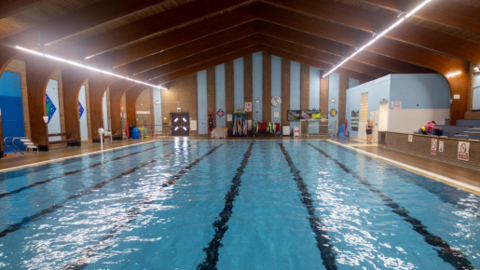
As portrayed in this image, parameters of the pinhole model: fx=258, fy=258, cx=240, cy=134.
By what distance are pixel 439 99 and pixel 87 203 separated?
15.4m

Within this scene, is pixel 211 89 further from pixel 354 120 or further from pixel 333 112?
pixel 354 120

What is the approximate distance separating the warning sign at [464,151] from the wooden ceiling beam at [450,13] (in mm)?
3585

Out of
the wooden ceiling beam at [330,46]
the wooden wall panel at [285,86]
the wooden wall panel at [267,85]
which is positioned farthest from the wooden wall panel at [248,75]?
the wooden ceiling beam at [330,46]

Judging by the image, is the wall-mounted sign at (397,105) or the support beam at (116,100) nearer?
the wall-mounted sign at (397,105)

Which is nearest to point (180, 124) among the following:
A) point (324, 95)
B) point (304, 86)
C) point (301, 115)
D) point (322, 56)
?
point (301, 115)

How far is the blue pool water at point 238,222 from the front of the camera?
2.66m

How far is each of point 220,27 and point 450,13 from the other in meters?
8.65

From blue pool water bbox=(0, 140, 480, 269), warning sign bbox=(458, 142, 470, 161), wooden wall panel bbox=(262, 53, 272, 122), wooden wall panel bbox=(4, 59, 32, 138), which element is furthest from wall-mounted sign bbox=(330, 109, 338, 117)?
wooden wall panel bbox=(4, 59, 32, 138)

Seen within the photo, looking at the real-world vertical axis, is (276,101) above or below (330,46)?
below

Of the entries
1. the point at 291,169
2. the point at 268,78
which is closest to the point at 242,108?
the point at 268,78

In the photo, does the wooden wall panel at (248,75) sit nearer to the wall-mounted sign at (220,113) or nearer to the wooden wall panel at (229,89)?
the wooden wall panel at (229,89)

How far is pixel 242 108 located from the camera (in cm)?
2088

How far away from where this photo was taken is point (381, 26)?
952 cm

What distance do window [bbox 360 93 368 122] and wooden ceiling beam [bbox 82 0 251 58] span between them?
1051 centimetres
